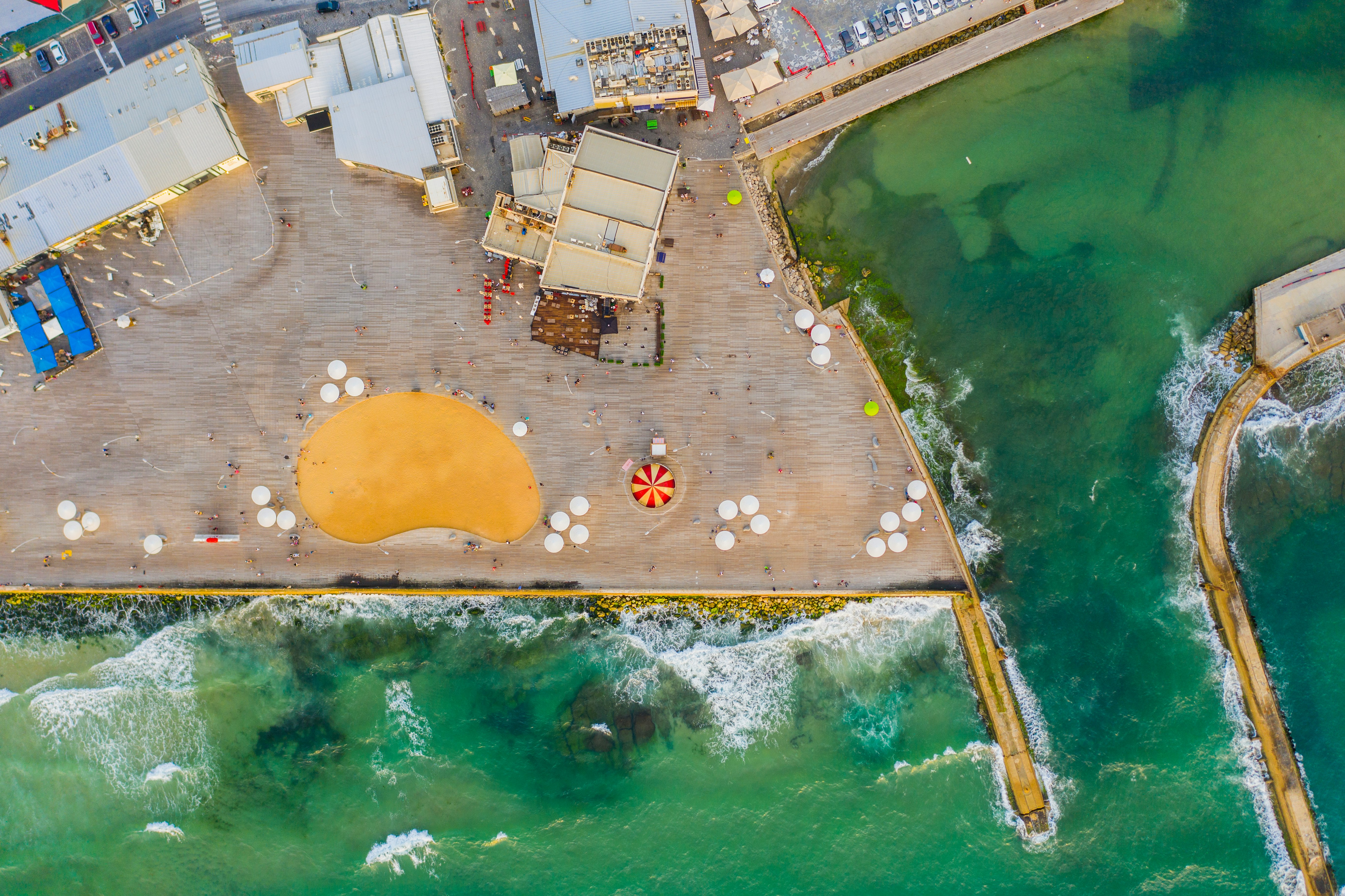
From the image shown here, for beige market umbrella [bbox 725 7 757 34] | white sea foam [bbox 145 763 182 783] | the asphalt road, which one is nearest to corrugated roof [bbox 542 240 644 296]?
beige market umbrella [bbox 725 7 757 34]

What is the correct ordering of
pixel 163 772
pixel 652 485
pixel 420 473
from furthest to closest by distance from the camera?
pixel 163 772 → pixel 420 473 → pixel 652 485

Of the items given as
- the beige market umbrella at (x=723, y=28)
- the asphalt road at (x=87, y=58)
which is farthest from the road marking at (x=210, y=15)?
the beige market umbrella at (x=723, y=28)

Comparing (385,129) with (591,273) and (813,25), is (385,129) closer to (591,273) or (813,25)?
(591,273)

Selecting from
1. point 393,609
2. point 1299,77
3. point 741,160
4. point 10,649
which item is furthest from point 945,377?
point 10,649

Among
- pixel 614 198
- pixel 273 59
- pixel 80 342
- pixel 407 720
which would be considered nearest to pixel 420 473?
pixel 407 720

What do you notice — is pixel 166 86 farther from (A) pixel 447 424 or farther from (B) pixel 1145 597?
(B) pixel 1145 597

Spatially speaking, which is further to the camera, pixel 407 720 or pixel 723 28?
pixel 407 720
